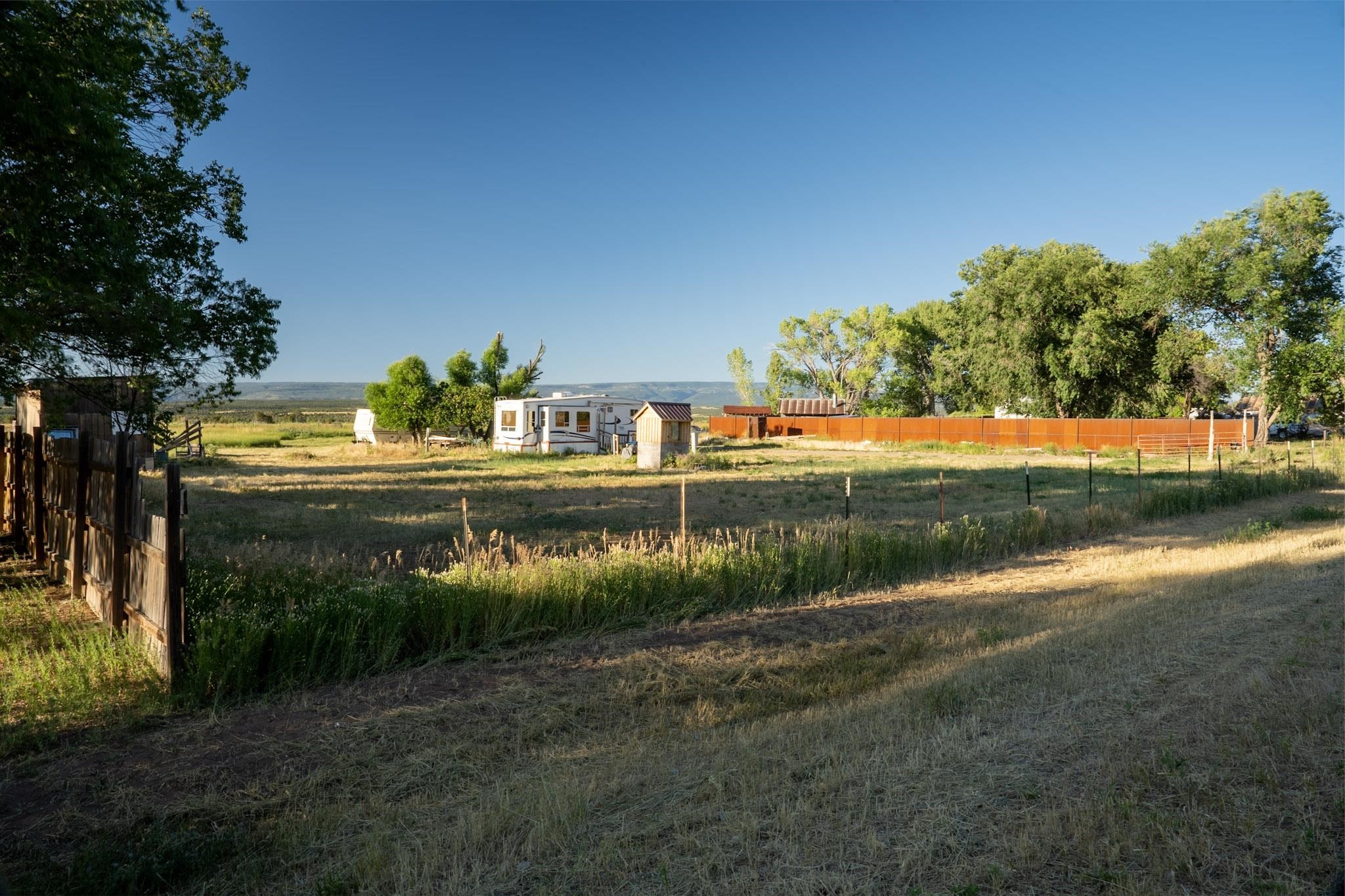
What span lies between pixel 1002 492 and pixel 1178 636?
16.7m

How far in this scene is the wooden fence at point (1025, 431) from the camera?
128 feet

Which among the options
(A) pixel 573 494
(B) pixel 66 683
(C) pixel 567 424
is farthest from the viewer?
(C) pixel 567 424

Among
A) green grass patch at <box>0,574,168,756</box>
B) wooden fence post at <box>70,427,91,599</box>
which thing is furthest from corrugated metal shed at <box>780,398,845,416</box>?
green grass patch at <box>0,574,168,756</box>

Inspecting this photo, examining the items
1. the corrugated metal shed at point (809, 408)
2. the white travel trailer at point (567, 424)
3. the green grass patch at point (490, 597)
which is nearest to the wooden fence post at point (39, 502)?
the green grass patch at point (490, 597)

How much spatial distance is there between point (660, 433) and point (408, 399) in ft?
64.2

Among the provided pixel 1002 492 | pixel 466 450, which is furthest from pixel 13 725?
pixel 466 450

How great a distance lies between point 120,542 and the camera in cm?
688

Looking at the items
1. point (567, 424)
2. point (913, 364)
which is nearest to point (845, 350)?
point (913, 364)

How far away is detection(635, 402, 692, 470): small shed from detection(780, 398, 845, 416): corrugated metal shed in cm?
3427

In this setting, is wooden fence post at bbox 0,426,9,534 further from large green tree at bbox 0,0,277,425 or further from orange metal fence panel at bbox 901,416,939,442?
orange metal fence panel at bbox 901,416,939,442

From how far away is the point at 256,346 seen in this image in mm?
10617

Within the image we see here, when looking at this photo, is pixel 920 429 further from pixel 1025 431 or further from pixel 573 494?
pixel 573 494

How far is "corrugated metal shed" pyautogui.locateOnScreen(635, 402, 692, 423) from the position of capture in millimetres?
31000

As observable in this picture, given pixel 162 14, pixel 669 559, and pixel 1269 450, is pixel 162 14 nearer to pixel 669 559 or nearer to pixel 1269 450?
pixel 669 559
